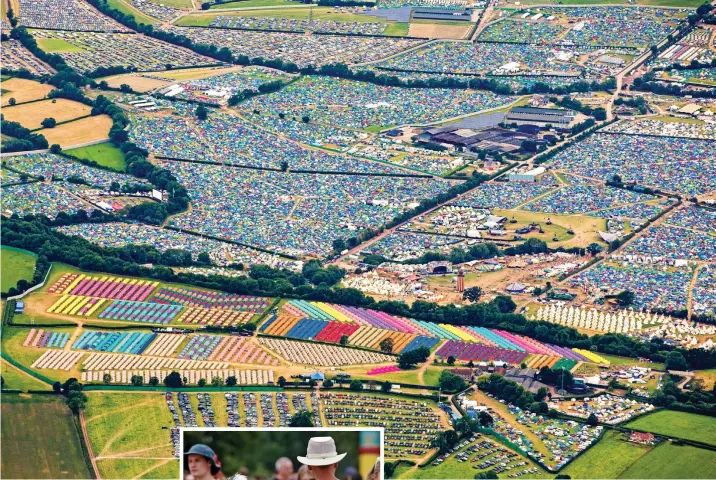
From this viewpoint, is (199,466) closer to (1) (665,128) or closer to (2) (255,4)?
(1) (665,128)

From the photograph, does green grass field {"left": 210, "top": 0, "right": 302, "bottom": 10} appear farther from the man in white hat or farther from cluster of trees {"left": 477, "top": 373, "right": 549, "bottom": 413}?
the man in white hat

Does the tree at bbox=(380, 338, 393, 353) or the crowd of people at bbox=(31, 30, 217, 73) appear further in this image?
the crowd of people at bbox=(31, 30, 217, 73)

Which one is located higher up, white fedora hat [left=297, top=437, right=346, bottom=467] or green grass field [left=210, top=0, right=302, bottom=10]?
white fedora hat [left=297, top=437, right=346, bottom=467]

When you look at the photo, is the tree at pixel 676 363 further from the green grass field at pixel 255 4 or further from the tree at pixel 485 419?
the green grass field at pixel 255 4

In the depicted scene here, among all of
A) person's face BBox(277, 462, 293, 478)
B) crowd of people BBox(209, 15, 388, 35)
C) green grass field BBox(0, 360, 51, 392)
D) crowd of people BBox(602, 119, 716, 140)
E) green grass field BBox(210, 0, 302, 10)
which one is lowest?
green grass field BBox(0, 360, 51, 392)

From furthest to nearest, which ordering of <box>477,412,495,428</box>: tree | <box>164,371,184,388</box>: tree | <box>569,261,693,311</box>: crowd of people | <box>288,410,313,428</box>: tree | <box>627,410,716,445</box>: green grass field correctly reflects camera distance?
1. <box>569,261,693,311</box>: crowd of people
2. <box>164,371,184,388</box>: tree
3. <box>477,412,495,428</box>: tree
4. <box>627,410,716,445</box>: green grass field
5. <box>288,410,313,428</box>: tree

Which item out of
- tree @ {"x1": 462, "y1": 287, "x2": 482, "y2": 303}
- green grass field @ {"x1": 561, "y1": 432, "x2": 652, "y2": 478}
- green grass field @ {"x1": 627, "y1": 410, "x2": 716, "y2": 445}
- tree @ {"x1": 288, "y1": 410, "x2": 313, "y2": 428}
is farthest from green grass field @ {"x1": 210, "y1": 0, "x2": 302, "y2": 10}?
green grass field @ {"x1": 561, "y1": 432, "x2": 652, "y2": 478}

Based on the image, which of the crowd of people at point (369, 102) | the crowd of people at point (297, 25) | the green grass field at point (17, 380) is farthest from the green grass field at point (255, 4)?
the green grass field at point (17, 380)

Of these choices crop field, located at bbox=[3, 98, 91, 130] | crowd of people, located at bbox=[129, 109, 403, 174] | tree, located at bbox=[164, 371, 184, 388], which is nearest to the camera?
tree, located at bbox=[164, 371, 184, 388]
